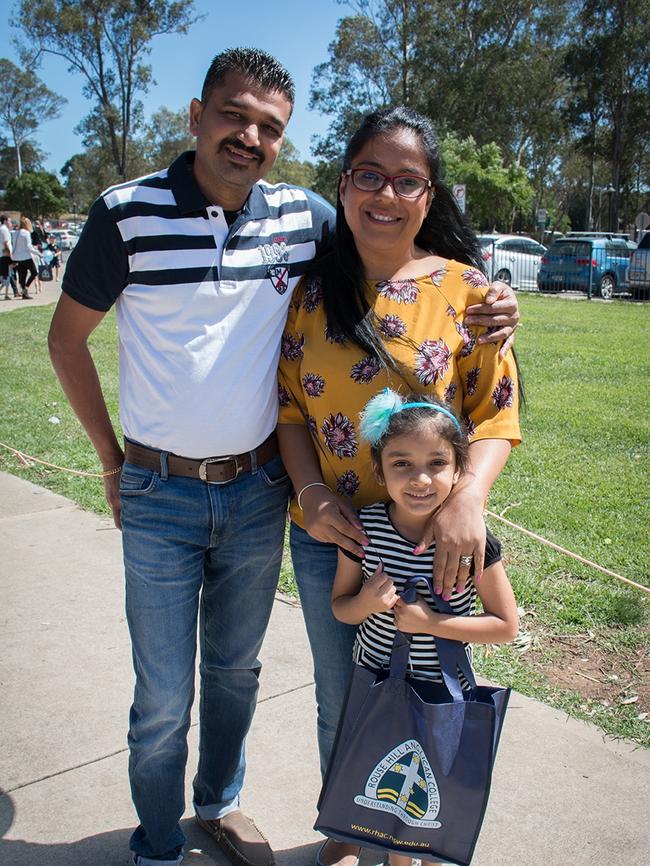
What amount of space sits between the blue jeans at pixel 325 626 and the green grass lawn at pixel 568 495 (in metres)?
1.34

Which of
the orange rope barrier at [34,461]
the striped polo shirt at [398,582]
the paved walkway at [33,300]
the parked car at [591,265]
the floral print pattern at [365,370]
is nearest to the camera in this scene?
the striped polo shirt at [398,582]

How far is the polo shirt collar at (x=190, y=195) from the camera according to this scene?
2.32 meters

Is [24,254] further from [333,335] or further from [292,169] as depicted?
[292,169]

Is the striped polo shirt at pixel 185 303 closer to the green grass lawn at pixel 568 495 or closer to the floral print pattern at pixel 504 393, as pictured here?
the floral print pattern at pixel 504 393

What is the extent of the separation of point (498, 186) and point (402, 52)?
19715 mm

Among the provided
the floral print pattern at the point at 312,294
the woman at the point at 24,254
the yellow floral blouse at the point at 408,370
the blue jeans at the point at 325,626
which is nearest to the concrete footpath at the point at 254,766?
the blue jeans at the point at 325,626

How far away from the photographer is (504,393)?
229 centimetres

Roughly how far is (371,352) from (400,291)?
0.64 ft

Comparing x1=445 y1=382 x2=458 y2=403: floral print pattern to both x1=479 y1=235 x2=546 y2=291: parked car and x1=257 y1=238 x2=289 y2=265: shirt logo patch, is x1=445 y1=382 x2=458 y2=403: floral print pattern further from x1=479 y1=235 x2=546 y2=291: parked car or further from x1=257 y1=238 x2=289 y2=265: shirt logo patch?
x1=479 y1=235 x2=546 y2=291: parked car

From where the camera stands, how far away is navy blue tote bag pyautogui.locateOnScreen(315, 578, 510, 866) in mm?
2002

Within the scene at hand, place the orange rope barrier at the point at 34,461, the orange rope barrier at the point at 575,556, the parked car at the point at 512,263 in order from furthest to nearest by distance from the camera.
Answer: the parked car at the point at 512,263, the orange rope barrier at the point at 34,461, the orange rope barrier at the point at 575,556

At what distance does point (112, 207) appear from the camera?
2.25 meters

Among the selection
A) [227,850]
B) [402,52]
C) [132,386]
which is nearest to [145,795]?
[227,850]

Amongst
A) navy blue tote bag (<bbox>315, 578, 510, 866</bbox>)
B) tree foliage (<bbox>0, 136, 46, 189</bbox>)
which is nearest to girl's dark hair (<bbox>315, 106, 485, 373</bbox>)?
navy blue tote bag (<bbox>315, 578, 510, 866</bbox>)
